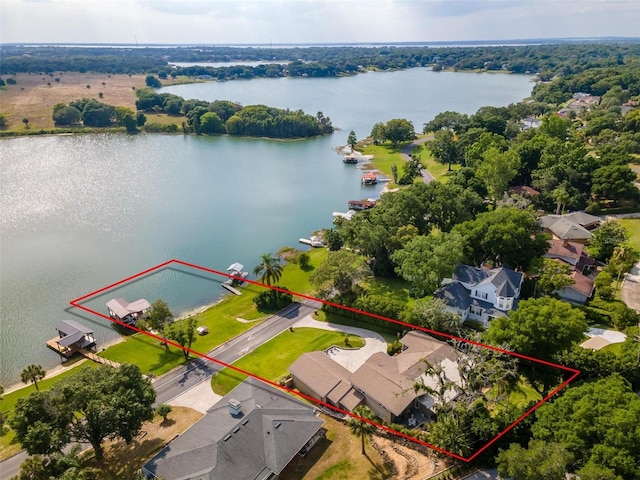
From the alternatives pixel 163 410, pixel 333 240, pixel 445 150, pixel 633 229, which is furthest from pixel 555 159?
pixel 163 410

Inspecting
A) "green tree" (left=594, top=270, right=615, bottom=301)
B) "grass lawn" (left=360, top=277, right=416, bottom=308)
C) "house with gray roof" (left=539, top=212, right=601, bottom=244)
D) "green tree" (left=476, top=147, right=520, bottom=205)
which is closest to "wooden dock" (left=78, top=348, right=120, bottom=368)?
"grass lawn" (left=360, top=277, right=416, bottom=308)

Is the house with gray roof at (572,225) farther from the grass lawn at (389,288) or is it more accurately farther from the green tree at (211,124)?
the green tree at (211,124)

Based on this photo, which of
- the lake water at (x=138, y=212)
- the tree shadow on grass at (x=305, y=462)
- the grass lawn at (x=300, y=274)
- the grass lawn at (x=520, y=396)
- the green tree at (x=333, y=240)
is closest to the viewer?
the tree shadow on grass at (x=305, y=462)

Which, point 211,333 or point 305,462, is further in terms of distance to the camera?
point 211,333

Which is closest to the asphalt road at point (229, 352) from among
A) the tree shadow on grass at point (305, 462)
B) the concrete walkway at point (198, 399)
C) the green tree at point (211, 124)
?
the concrete walkway at point (198, 399)

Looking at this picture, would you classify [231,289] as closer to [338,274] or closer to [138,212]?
[338,274]

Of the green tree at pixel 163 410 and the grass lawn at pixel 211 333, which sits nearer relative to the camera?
the green tree at pixel 163 410
